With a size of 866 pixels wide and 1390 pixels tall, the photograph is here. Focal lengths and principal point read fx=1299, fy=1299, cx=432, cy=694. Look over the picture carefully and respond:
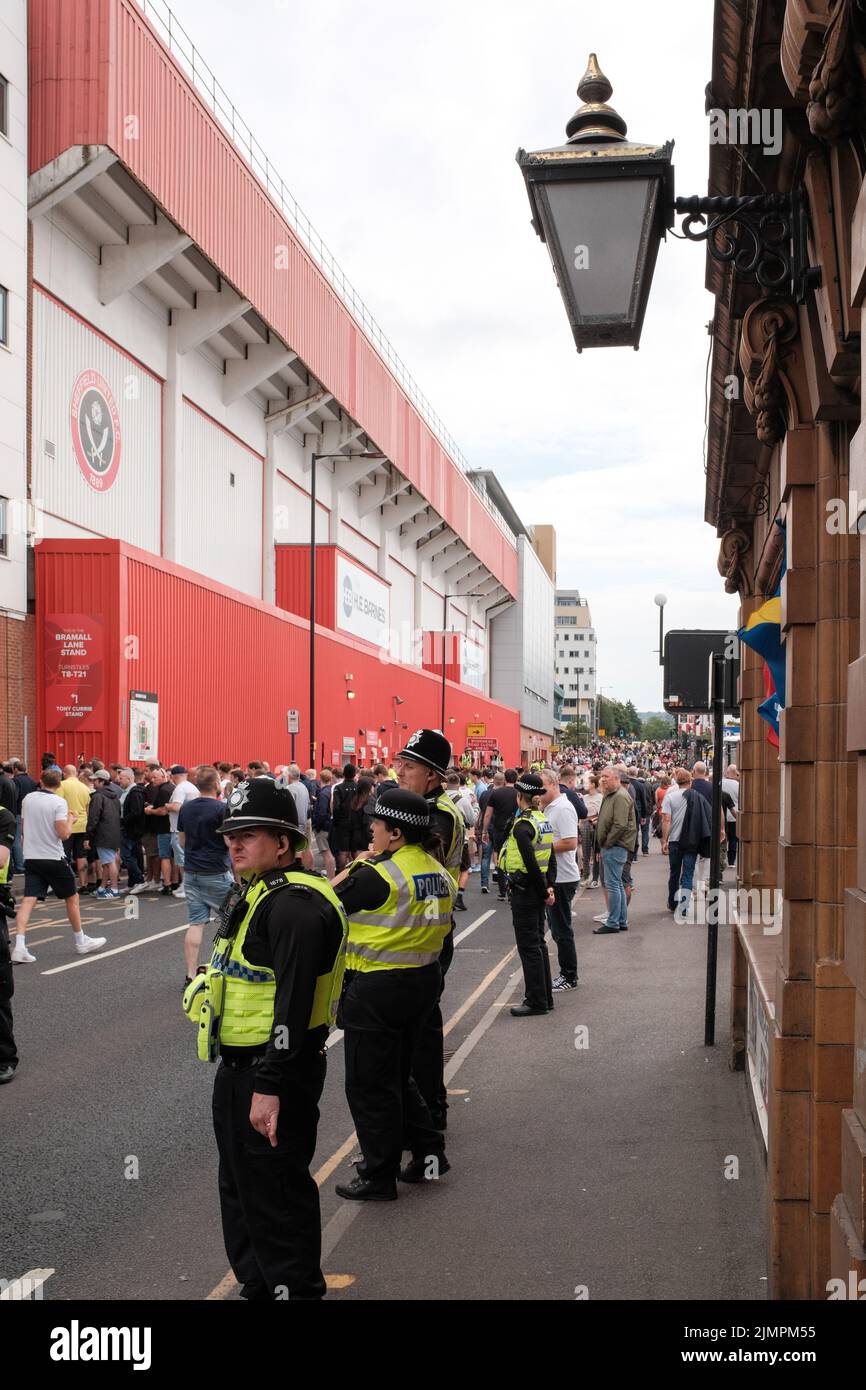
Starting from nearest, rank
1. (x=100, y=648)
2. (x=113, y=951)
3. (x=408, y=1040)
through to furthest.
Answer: (x=408, y=1040) < (x=113, y=951) < (x=100, y=648)

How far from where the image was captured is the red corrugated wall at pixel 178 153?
75.1ft

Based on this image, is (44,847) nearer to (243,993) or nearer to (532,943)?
(532,943)

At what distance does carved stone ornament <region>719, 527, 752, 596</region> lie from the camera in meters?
9.18

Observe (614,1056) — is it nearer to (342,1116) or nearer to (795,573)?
(342,1116)

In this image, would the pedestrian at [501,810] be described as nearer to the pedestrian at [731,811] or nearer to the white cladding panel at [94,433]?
the pedestrian at [731,811]

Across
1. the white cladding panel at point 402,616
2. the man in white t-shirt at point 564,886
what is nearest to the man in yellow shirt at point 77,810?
the man in white t-shirt at point 564,886

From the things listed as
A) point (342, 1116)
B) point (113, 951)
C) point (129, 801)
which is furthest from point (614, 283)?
point (129, 801)

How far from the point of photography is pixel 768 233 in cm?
438

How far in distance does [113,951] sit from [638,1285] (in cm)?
938

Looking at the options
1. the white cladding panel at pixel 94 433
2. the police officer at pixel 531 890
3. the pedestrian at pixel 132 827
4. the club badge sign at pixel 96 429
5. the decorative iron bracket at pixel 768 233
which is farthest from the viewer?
the club badge sign at pixel 96 429

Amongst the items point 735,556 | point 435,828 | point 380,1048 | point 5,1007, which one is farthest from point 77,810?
point 380,1048

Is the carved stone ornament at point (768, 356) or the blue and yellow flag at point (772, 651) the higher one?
the carved stone ornament at point (768, 356)

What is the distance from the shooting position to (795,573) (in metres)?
4.82

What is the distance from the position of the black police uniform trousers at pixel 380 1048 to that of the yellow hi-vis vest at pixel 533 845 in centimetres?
386
